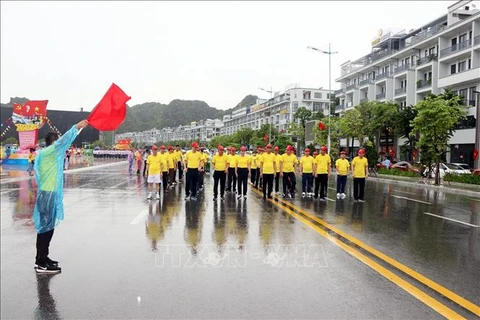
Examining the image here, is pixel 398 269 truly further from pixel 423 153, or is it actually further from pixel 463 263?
pixel 423 153

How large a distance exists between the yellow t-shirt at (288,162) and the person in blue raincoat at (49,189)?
9.63 meters

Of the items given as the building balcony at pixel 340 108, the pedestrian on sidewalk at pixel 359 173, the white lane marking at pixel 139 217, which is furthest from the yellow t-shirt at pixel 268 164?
the building balcony at pixel 340 108

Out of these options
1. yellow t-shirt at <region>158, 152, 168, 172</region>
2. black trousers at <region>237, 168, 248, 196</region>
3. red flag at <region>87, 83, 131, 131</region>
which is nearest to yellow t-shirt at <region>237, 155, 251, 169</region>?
black trousers at <region>237, 168, 248, 196</region>

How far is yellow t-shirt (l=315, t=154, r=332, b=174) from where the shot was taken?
47.2ft

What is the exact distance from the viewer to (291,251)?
6.63m

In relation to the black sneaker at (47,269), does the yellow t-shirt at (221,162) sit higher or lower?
higher

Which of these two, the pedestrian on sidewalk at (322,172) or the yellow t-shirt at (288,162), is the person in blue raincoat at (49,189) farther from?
the pedestrian on sidewalk at (322,172)

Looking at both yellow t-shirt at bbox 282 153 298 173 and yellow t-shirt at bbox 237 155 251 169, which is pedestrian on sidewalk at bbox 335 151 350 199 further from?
yellow t-shirt at bbox 237 155 251 169

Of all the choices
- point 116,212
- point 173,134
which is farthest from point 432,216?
point 173,134

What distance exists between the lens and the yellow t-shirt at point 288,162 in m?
14.5

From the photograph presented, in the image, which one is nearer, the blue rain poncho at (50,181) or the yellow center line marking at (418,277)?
the yellow center line marking at (418,277)

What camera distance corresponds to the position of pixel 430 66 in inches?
1706

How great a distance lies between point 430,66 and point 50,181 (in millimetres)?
44653

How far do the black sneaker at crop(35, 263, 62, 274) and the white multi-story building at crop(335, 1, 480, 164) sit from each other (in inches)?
1455
